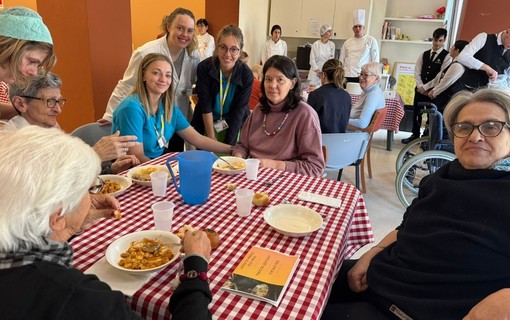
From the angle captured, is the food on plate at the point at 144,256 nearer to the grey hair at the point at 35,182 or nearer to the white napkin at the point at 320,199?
the grey hair at the point at 35,182

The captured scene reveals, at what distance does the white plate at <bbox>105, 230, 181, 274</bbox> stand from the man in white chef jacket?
5.75m

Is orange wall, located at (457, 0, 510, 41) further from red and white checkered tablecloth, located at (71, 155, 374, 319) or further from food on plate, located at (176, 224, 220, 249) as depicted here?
food on plate, located at (176, 224, 220, 249)

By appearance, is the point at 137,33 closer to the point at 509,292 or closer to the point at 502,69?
the point at 502,69

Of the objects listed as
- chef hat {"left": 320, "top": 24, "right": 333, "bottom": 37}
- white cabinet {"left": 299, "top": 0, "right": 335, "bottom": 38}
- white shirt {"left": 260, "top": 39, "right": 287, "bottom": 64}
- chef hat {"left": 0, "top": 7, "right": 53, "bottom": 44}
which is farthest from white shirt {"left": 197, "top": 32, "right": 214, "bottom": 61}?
chef hat {"left": 0, "top": 7, "right": 53, "bottom": 44}

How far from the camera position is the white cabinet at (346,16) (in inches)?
274

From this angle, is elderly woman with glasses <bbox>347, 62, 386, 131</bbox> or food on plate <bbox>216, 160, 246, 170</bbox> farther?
elderly woman with glasses <bbox>347, 62, 386, 131</bbox>

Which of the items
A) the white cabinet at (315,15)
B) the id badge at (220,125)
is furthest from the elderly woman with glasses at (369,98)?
the white cabinet at (315,15)

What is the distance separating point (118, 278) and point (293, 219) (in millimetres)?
666

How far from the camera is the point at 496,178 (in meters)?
1.16

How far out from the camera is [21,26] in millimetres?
1811

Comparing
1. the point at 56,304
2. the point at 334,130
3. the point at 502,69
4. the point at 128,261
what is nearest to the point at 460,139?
the point at 128,261

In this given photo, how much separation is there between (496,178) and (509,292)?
36 centimetres

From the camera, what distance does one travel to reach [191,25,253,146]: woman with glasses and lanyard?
108 inches

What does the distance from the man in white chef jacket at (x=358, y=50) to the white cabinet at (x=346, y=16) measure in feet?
2.07
